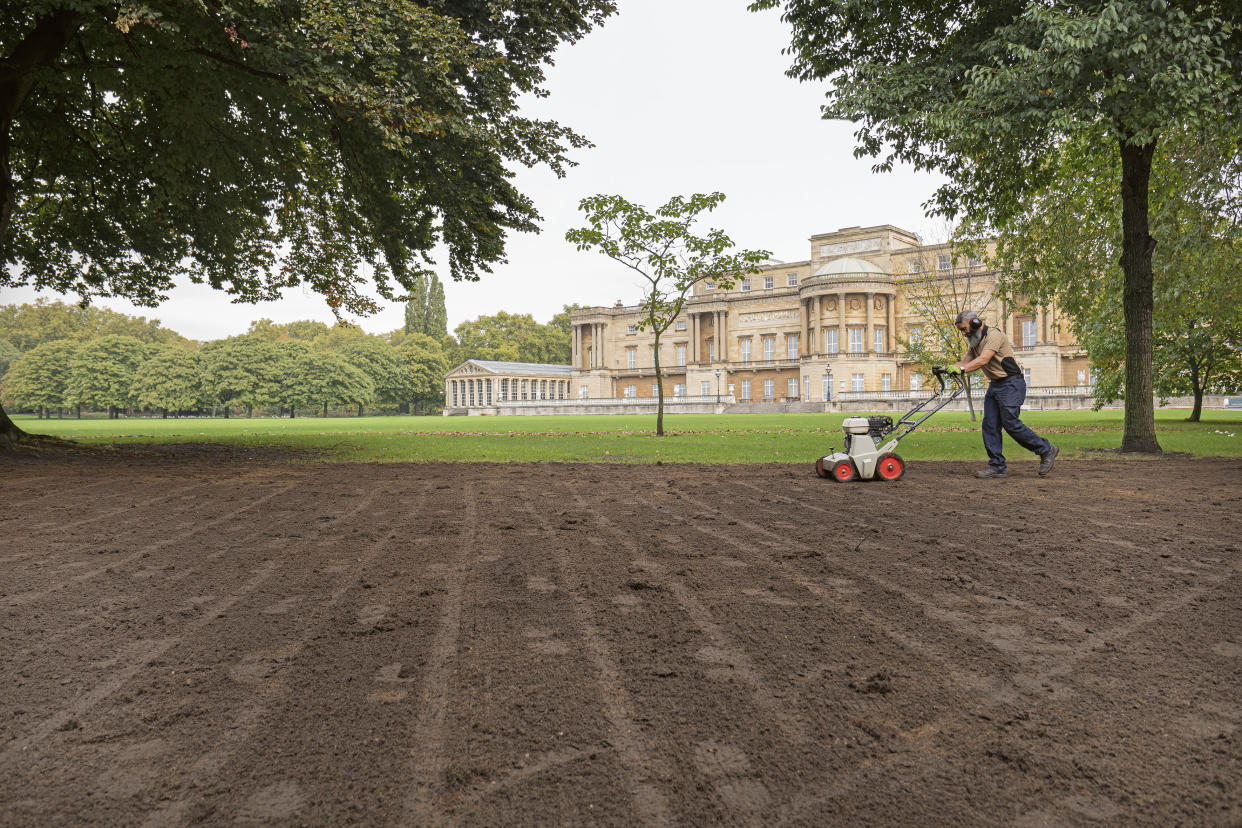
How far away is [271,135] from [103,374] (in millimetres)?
68336

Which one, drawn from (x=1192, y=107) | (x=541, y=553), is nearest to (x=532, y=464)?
(x=541, y=553)

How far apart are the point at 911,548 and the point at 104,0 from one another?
378 inches

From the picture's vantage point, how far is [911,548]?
5.20 m

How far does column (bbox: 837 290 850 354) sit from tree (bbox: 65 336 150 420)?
68.5 meters

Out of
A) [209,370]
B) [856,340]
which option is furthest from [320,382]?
[856,340]

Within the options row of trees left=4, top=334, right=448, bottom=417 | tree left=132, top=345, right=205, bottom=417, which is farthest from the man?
tree left=132, top=345, right=205, bottom=417

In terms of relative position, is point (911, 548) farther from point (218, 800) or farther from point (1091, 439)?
point (1091, 439)

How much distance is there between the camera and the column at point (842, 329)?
6825 centimetres

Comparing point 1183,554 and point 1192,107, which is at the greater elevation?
point 1192,107

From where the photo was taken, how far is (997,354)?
364 inches

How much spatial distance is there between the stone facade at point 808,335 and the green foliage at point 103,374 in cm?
4751

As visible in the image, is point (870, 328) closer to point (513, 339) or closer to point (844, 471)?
point (513, 339)

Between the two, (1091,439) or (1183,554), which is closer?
(1183,554)

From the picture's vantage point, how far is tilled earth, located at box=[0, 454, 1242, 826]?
84.0 inches
